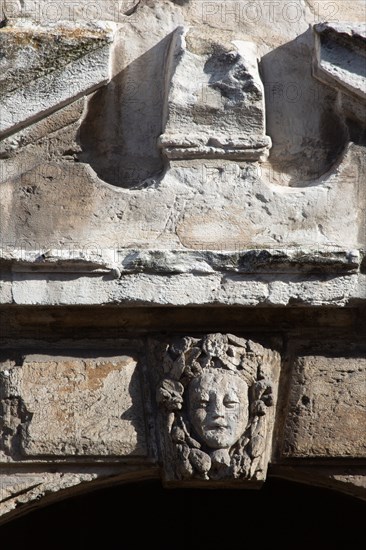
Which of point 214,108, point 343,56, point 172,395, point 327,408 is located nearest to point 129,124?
point 214,108

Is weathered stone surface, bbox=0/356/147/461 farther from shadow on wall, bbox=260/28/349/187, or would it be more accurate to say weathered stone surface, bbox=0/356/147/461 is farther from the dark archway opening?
the dark archway opening

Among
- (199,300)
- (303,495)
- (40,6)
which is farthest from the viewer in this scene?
(303,495)

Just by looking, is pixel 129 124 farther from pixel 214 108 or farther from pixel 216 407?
pixel 216 407

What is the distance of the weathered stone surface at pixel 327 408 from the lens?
4.35m

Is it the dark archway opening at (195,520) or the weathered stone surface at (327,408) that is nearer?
the weathered stone surface at (327,408)

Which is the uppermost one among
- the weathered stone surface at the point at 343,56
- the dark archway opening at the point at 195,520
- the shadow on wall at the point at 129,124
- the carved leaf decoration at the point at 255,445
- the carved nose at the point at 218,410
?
the weathered stone surface at the point at 343,56

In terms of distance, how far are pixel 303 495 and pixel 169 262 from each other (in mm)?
1584

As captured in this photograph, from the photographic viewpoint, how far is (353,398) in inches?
172

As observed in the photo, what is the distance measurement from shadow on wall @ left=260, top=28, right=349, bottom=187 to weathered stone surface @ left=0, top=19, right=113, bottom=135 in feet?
1.71

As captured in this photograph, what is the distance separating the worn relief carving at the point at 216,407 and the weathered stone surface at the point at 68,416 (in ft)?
0.34

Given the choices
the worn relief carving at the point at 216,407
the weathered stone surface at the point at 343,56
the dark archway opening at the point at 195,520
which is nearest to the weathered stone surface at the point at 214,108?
the weathered stone surface at the point at 343,56

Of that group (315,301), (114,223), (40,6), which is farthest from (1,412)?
(40,6)

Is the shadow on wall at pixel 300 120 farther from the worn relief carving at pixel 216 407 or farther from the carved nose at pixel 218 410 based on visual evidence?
the carved nose at pixel 218 410

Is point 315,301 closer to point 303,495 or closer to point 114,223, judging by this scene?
point 114,223
